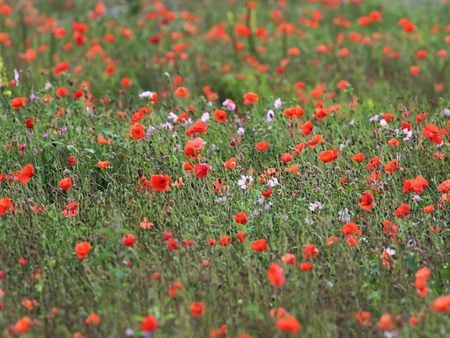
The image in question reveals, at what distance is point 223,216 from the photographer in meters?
4.10

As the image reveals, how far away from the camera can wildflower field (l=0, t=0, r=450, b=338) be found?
3371 mm

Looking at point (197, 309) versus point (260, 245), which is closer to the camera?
point (197, 309)

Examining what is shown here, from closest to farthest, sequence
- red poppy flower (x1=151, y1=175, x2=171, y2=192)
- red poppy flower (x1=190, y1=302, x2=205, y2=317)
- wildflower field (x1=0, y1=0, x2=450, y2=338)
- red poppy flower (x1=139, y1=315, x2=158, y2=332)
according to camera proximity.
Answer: red poppy flower (x1=139, y1=315, x2=158, y2=332)
red poppy flower (x1=190, y1=302, x2=205, y2=317)
wildflower field (x1=0, y1=0, x2=450, y2=338)
red poppy flower (x1=151, y1=175, x2=171, y2=192)

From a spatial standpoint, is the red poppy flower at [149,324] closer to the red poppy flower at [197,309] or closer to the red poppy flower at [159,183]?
the red poppy flower at [197,309]

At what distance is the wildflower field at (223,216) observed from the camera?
337 cm

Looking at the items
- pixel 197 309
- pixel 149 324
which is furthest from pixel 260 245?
pixel 149 324

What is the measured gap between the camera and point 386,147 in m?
4.77

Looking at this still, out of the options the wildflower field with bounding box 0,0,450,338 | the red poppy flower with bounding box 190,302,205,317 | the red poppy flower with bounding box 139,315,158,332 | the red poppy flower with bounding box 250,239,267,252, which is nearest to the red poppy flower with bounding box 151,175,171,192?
the wildflower field with bounding box 0,0,450,338

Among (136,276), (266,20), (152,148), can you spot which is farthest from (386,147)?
(266,20)

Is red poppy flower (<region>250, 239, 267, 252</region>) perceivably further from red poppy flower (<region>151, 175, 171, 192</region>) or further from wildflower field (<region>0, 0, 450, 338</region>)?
red poppy flower (<region>151, 175, 171, 192</region>)

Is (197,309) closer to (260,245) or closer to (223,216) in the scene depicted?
(260,245)

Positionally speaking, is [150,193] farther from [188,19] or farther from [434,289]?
[188,19]

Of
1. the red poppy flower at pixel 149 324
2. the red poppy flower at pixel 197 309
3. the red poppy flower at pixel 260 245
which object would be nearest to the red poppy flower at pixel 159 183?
the red poppy flower at pixel 260 245

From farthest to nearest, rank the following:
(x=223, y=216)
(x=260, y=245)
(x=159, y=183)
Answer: (x=223, y=216), (x=159, y=183), (x=260, y=245)
